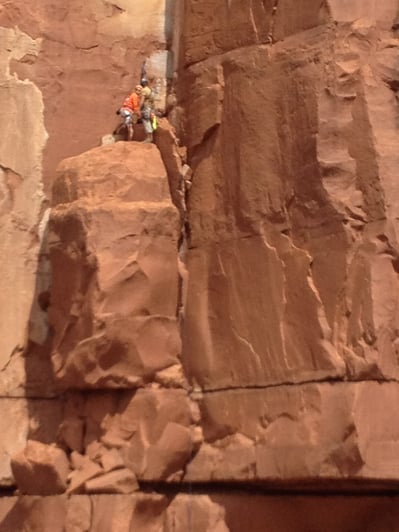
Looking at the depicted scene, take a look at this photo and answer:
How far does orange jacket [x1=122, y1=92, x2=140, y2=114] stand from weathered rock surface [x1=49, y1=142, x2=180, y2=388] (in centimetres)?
30

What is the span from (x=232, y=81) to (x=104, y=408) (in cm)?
109

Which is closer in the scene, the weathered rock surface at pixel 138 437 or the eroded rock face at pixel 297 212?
the eroded rock face at pixel 297 212

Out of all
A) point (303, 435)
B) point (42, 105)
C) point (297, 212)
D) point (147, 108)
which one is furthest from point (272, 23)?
point (303, 435)

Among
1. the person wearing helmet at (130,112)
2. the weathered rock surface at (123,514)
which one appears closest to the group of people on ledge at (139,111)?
the person wearing helmet at (130,112)

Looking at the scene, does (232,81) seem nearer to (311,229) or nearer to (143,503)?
(311,229)

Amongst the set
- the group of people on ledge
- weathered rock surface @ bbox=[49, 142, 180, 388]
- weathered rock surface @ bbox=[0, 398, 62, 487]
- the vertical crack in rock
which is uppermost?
the vertical crack in rock

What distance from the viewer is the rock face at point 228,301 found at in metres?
3.08

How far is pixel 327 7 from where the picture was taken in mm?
3291

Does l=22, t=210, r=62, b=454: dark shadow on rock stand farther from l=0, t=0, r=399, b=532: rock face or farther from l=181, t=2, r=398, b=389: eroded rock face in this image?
l=181, t=2, r=398, b=389: eroded rock face

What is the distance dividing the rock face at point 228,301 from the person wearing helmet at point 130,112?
0.12 meters

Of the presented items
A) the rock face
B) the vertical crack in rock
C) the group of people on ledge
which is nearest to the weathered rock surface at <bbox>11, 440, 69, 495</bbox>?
the rock face

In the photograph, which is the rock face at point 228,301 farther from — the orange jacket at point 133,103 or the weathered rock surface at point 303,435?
the orange jacket at point 133,103

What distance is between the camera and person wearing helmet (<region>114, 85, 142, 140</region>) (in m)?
3.70

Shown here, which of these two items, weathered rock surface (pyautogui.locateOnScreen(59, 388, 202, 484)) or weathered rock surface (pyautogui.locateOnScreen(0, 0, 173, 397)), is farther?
weathered rock surface (pyautogui.locateOnScreen(0, 0, 173, 397))
